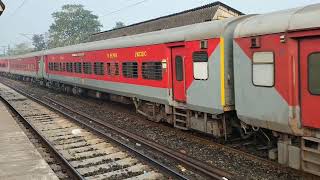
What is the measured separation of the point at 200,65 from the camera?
37.5 feet

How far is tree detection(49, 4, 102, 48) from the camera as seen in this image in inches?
3959

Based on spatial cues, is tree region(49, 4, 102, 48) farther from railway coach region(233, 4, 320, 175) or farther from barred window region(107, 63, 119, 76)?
railway coach region(233, 4, 320, 175)

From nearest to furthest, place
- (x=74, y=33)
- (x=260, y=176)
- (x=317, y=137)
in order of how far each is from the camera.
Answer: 1. (x=317, y=137)
2. (x=260, y=176)
3. (x=74, y=33)

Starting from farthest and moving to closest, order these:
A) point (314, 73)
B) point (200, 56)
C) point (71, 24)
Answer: point (71, 24)
point (200, 56)
point (314, 73)

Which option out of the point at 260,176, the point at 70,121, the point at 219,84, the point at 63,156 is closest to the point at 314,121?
the point at 260,176

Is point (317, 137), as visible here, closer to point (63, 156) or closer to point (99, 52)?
point (63, 156)

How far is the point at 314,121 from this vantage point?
24.9ft

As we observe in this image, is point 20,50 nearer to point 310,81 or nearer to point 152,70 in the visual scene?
point 152,70

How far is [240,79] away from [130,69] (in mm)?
7954

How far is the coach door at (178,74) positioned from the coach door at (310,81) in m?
4.97


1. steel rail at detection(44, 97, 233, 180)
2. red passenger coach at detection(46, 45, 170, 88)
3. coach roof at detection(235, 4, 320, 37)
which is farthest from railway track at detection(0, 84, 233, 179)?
coach roof at detection(235, 4, 320, 37)

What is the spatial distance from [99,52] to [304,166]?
14.7m

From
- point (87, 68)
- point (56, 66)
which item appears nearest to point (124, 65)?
point (87, 68)

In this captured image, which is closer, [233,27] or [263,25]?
[263,25]
